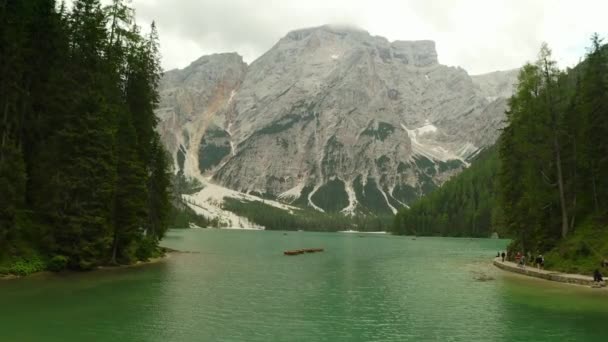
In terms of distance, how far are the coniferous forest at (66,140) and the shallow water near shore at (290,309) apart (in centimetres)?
504

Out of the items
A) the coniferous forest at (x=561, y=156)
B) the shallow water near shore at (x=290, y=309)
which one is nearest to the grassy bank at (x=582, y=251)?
the coniferous forest at (x=561, y=156)

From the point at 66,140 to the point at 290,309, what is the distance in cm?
3450

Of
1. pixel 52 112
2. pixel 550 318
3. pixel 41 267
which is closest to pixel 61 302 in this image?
pixel 41 267

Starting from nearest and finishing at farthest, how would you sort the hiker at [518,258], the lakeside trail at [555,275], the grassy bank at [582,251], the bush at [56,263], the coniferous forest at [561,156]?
the lakeside trail at [555,275], the bush at [56,263], the grassy bank at [582,251], the coniferous forest at [561,156], the hiker at [518,258]

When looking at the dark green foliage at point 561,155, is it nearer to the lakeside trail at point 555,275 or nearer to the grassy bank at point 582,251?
the grassy bank at point 582,251

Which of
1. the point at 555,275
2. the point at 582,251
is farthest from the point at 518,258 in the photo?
the point at 555,275

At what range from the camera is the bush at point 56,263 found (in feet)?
168

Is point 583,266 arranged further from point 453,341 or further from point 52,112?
point 52,112

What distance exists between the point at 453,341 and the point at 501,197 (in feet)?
180

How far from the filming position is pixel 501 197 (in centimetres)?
7625

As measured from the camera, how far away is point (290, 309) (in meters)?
36.3

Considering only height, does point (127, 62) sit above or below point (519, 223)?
above

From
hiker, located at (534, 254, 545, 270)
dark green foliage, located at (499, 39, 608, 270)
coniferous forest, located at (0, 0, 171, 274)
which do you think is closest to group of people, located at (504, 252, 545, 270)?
hiker, located at (534, 254, 545, 270)

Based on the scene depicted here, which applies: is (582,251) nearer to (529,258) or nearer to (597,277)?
(597,277)
